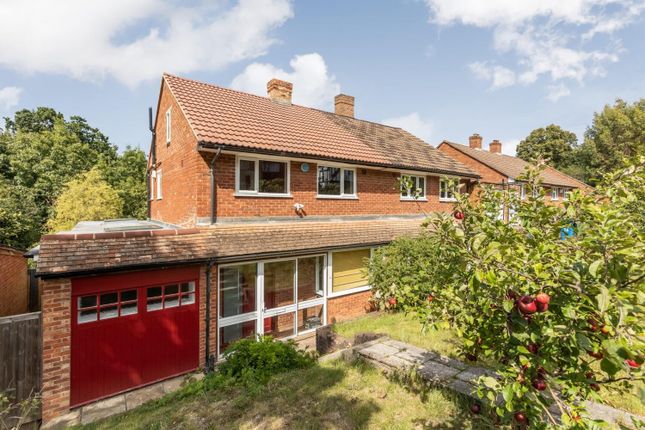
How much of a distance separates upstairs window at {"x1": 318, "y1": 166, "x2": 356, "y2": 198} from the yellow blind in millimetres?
2279

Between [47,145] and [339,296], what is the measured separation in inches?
1365

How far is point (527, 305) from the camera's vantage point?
215 cm

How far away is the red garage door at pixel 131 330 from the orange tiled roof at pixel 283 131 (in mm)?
4072

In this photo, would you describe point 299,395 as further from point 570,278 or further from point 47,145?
point 47,145

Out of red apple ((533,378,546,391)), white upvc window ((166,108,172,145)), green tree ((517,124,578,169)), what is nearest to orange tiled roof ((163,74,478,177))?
white upvc window ((166,108,172,145))

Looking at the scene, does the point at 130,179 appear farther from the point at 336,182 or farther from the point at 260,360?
the point at 260,360

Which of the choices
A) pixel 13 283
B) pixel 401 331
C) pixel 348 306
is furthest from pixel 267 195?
pixel 13 283

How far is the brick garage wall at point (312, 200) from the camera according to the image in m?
9.47

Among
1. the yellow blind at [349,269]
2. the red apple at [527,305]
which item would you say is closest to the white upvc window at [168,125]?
the yellow blind at [349,269]

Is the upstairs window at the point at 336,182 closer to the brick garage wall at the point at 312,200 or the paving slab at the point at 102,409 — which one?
the brick garage wall at the point at 312,200

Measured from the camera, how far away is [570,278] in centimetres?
219

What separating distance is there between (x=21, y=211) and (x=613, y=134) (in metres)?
67.5

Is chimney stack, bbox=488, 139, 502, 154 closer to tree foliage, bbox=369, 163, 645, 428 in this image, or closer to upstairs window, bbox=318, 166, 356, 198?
upstairs window, bbox=318, 166, 356, 198

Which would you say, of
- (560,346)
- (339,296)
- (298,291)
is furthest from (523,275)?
(339,296)
